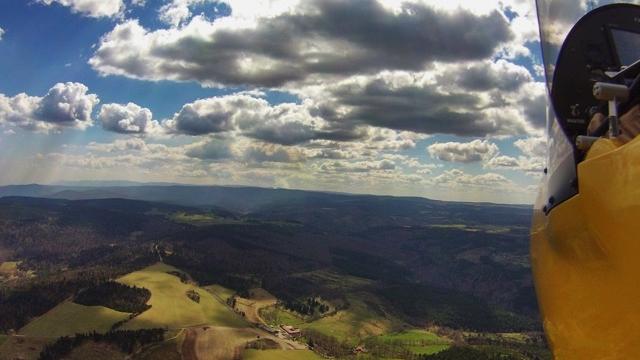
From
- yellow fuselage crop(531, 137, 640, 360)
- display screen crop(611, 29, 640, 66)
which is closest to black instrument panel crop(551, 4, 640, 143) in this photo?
display screen crop(611, 29, 640, 66)

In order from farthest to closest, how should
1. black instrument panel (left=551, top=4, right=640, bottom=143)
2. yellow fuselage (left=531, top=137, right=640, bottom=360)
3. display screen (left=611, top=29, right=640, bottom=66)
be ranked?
display screen (left=611, top=29, right=640, bottom=66)
black instrument panel (left=551, top=4, right=640, bottom=143)
yellow fuselage (left=531, top=137, right=640, bottom=360)

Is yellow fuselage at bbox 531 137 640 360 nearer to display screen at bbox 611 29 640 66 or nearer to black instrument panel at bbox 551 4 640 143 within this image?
black instrument panel at bbox 551 4 640 143

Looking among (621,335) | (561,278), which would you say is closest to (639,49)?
(561,278)

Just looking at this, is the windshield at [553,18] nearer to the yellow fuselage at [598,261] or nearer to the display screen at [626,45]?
the display screen at [626,45]

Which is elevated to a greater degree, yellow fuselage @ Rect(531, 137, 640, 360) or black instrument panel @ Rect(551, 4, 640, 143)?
black instrument panel @ Rect(551, 4, 640, 143)

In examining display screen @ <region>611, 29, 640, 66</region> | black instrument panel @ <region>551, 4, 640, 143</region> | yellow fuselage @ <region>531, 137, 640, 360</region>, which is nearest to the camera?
yellow fuselage @ <region>531, 137, 640, 360</region>

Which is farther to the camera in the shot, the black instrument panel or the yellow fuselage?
the black instrument panel

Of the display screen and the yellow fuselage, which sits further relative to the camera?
the display screen
